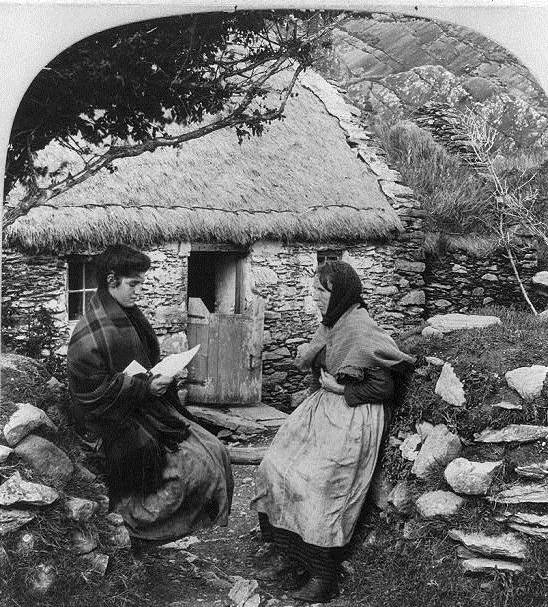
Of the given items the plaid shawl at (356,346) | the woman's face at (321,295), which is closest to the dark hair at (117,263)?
the woman's face at (321,295)

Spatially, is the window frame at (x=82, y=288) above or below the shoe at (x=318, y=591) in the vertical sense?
above

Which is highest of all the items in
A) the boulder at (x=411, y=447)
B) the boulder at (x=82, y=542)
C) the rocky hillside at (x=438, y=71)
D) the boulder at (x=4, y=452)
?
the rocky hillside at (x=438, y=71)

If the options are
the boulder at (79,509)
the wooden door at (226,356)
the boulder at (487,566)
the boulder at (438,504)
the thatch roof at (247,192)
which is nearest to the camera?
the boulder at (487,566)

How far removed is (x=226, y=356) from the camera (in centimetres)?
609

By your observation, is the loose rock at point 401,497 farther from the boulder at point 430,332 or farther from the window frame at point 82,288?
the window frame at point 82,288

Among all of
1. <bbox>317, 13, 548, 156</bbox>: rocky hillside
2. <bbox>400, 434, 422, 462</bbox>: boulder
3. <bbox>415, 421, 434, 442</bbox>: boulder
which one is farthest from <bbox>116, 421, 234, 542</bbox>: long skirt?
<bbox>317, 13, 548, 156</bbox>: rocky hillside

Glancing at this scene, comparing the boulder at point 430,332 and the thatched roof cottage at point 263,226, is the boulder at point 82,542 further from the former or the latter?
the boulder at point 430,332

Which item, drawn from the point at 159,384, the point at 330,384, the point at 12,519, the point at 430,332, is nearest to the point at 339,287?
the point at 330,384

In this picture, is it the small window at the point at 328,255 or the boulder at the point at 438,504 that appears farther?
the small window at the point at 328,255

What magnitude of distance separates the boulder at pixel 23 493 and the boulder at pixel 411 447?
6.33 feet

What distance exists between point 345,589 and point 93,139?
2.89 m

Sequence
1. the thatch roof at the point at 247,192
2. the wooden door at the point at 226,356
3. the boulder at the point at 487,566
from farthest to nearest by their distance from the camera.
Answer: the wooden door at the point at 226,356, the thatch roof at the point at 247,192, the boulder at the point at 487,566

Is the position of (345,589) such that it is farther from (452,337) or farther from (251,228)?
(251,228)

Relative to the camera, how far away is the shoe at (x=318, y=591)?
4059 mm
